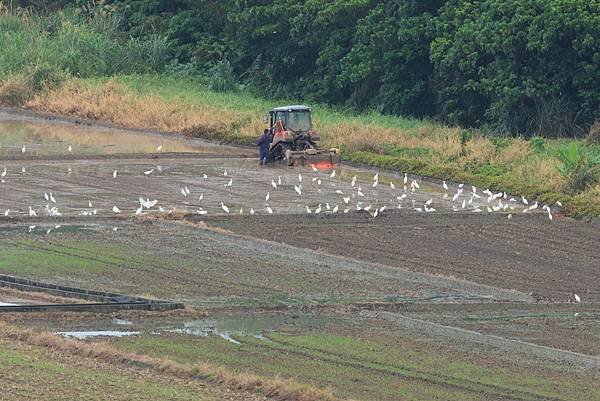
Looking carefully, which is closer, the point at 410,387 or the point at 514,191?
the point at 410,387

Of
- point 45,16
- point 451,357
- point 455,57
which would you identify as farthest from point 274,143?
point 45,16

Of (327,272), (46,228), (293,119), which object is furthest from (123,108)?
(327,272)

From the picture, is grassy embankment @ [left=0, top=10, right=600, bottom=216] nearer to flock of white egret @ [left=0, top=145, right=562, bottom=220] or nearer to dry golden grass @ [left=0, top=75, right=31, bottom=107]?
dry golden grass @ [left=0, top=75, right=31, bottom=107]

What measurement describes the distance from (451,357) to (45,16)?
47452mm

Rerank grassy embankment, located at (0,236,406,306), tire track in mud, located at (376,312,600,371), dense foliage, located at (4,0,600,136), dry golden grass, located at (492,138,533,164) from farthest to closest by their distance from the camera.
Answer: dense foliage, located at (4,0,600,136)
dry golden grass, located at (492,138,533,164)
grassy embankment, located at (0,236,406,306)
tire track in mud, located at (376,312,600,371)

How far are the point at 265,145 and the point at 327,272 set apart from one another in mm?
14068

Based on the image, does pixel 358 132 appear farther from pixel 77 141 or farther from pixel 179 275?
pixel 179 275

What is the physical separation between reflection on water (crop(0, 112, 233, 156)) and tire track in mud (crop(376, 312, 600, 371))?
1961 cm

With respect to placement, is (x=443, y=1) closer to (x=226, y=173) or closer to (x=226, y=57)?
(x=226, y=57)

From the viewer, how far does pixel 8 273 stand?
19938 mm

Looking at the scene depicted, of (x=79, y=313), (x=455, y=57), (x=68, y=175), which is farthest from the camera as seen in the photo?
(x=455, y=57)

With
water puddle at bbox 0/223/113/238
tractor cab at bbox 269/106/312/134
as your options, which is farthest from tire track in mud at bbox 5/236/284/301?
tractor cab at bbox 269/106/312/134

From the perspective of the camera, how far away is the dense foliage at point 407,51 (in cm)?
3941

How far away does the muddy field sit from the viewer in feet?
50.9
